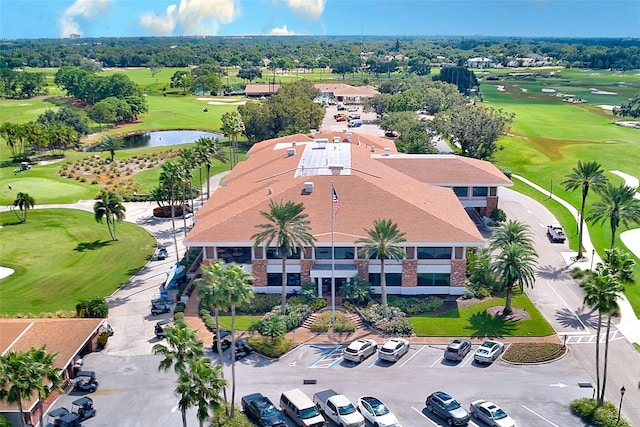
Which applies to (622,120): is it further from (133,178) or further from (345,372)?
(345,372)

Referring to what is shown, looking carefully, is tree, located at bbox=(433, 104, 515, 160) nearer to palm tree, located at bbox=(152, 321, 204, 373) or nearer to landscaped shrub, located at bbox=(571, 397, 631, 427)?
landscaped shrub, located at bbox=(571, 397, 631, 427)

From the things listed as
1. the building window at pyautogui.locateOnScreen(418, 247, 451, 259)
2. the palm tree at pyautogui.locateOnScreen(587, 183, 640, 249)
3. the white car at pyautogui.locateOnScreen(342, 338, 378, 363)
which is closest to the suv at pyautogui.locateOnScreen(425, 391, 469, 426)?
the white car at pyautogui.locateOnScreen(342, 338, 378, 363)

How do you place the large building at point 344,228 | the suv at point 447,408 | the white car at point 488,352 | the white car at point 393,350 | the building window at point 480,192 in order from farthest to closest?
the building window at point 480,192 < the large building at point 344,228 < the white car at point 393,350 < the white car at point 488,352 < the suv at point 447,408

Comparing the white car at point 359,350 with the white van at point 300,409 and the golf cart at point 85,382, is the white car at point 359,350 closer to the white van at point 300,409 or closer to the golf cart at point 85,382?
the white van at point 300,409

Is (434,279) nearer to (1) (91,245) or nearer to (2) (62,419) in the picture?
(2) (62,419)

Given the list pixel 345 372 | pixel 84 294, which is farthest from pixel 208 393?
pixel 84 294

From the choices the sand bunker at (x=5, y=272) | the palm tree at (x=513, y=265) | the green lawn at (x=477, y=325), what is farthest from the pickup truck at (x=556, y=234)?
the sand bunker at (x=5, y=272)

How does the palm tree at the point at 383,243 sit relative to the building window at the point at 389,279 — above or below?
above
